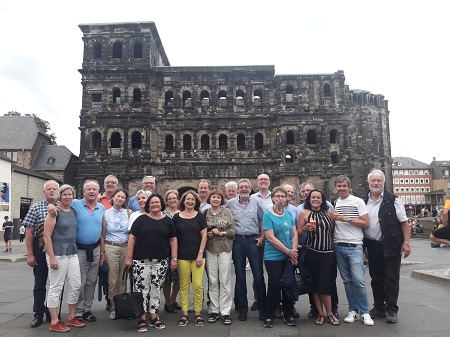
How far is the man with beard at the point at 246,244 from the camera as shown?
20.4ft

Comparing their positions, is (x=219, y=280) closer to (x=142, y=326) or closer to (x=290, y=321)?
(x=290, y=321)

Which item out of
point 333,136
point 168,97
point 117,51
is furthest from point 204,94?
point 333,136

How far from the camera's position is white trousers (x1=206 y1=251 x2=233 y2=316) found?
20.1 feet

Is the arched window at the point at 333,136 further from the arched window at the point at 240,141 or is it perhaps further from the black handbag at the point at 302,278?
the black handbag at the point at 302,278

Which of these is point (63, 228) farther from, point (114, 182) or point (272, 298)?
point (272, 298)

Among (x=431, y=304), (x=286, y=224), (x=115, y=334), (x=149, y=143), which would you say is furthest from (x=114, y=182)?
(x=149, y=143)

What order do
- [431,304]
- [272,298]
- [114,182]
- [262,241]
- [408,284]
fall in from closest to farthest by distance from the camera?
1. [272,298]
2. [262,241]
3. [431,304]
4. [114,182]
5. [408,284]

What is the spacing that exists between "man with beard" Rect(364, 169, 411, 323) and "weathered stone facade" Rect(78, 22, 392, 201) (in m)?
23.1

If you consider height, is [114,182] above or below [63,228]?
above

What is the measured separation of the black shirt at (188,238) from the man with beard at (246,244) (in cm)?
77

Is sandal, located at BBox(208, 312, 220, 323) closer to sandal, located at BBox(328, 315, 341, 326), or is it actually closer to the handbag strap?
the handbag strap

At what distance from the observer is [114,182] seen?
7.84 m

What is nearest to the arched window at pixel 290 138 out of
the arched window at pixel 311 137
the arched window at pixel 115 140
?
the arched window at pixel 311 137

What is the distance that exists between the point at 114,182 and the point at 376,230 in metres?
5.08
